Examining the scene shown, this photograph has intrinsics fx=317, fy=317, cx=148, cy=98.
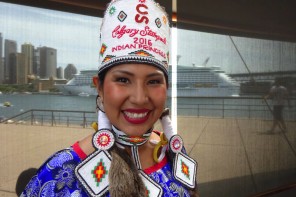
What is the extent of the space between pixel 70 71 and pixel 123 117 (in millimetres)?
983

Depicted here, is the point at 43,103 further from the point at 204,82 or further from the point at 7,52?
the point at 204,82

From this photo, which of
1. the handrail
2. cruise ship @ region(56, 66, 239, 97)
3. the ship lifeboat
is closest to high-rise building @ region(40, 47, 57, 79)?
the ship lifeboat

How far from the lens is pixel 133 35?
968 millimetres

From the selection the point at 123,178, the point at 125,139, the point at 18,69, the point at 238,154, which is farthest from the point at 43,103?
the point at 238,154

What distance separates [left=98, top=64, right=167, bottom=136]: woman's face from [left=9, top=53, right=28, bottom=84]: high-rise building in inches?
35.0

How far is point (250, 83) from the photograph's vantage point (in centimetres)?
296

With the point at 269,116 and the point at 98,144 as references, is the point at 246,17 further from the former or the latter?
the point at 98,144

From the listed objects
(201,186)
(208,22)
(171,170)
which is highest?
(208,22)

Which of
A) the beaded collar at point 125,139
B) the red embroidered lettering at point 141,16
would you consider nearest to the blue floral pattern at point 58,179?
the beaded collar at point 125,139

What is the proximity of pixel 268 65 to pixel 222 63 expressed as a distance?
60cm

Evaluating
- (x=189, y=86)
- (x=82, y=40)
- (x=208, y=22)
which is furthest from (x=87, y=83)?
(x=208, y=22)

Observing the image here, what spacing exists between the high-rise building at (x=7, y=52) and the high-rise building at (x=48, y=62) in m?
0.14

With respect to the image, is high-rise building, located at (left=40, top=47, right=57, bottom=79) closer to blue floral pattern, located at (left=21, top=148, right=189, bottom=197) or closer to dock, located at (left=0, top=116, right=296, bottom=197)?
blue floral pattern, located at (left=21, top=148, right=189, bottom=197)

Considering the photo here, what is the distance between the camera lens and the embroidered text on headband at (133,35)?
954 mm
